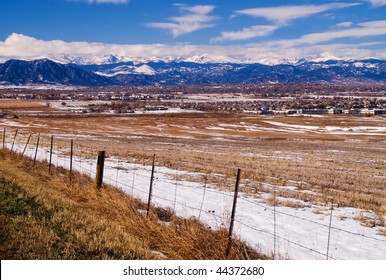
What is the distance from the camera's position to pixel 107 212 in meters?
11.2

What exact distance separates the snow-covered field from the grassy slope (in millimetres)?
976

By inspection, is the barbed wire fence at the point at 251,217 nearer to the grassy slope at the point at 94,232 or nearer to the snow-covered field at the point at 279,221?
the snow-covered field at the point at 279,221

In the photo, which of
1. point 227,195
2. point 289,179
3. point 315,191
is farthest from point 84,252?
point 289,179

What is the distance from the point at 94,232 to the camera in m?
8.85

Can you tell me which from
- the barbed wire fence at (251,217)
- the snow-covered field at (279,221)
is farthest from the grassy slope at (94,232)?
the snow-covered field at (279,221)

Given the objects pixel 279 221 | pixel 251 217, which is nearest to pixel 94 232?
pixel 251 217

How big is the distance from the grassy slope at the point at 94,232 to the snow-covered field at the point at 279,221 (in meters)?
0.98

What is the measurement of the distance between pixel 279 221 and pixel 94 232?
5844mm

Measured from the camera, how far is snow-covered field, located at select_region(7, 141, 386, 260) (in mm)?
10023

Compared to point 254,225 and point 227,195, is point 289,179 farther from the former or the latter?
point 254,225

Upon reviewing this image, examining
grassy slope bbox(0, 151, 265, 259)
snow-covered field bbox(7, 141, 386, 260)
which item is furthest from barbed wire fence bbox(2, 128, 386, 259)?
grassy slope bbox(0, 151, 265, 259)

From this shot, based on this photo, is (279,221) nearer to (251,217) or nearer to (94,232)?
(251,217)

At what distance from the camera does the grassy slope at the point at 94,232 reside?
7629 millimetres
